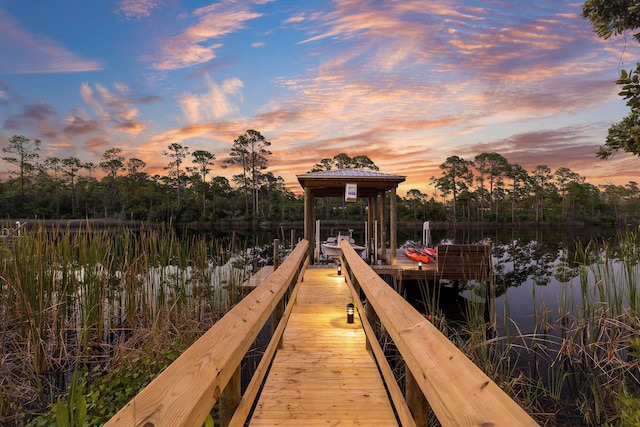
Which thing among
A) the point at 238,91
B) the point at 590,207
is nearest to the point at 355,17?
the point at 238,91

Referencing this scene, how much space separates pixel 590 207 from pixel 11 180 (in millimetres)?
82116

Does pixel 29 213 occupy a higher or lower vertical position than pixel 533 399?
higher

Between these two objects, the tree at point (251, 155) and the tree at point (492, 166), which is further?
the tree at point (492, 166)

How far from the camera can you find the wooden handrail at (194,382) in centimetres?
79

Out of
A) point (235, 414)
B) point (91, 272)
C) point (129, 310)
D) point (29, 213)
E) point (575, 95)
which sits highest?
point (575, 95)

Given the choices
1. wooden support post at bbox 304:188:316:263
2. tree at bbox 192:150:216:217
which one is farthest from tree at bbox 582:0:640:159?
tree at bbox 192:150:216:217

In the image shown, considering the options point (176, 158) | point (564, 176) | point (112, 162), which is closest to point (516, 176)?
point (564, 176)

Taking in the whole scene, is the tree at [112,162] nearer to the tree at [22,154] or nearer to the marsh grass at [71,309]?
the tree at [22,154]

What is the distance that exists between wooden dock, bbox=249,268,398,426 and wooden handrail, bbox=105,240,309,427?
3.16 feet

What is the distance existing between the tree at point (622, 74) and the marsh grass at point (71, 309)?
6154 mm

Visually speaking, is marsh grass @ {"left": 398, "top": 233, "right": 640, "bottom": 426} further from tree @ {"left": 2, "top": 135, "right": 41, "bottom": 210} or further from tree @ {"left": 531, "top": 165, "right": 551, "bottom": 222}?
tree @ {"left": 531, "top": 165, "right": 551, "bottom": 222}

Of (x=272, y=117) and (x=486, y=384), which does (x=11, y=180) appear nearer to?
(x=272, y=117)

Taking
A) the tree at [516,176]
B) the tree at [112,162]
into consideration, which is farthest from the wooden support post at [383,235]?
the tree at [112,162]

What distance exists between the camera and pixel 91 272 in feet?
14.8
